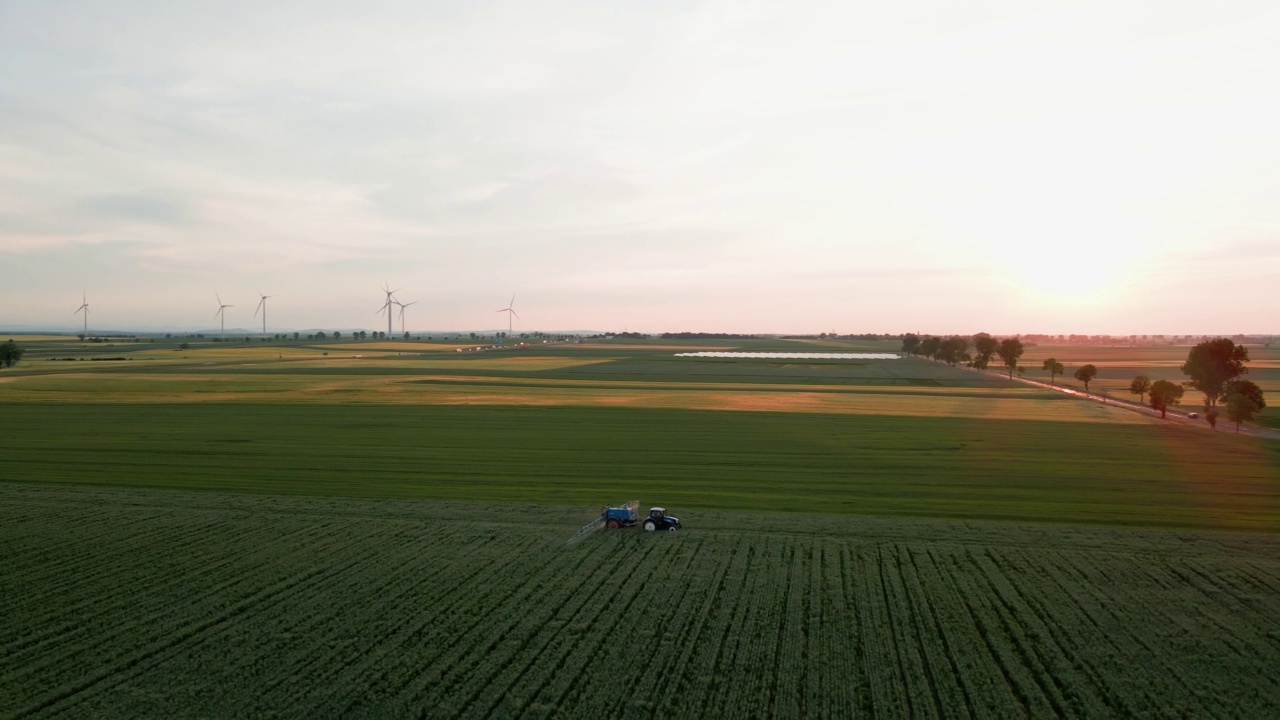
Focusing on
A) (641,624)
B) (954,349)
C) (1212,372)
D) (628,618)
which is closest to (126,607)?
(628,618)

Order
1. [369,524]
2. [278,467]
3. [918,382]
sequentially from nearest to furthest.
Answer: [369,524], [278,467], [918,382]

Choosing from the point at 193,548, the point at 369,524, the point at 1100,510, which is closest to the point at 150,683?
the point at 193,548

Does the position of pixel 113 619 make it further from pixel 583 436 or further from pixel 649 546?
pixel 583 436

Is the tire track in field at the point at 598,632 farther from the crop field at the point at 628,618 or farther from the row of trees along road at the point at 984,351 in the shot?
the row of trees along road at the point at 984,351

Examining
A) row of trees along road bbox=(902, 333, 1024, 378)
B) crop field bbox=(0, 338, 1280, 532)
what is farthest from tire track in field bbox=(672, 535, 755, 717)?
row of trees along road bbox=(902, 333, 1024, 378)

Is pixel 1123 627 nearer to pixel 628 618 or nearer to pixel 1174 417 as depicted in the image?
pixel 628 618

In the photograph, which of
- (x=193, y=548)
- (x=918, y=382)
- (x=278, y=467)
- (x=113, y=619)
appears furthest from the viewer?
(x=918, y=382)

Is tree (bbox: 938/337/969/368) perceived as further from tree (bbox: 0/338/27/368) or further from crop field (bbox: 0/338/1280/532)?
tree (bbox: 0/338/27/368)

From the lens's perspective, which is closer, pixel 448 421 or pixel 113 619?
pixel 113 619
